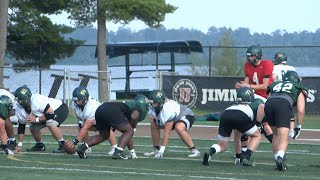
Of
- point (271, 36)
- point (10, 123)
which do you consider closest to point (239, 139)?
point (10, 123)

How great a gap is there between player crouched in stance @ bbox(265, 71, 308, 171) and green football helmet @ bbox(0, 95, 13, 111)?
15.6 feet

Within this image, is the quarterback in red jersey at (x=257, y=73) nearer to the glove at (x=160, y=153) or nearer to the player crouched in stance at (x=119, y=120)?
the glove at (x=160, y=153)

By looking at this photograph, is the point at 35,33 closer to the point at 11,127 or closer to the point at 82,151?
the point at 11,127

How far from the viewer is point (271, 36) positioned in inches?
2365

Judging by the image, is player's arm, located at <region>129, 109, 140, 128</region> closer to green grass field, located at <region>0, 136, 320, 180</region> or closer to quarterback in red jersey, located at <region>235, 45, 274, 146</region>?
green grass field, located at <region>0, 136, 320, 180</region>

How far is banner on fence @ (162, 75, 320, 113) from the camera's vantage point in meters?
32.1

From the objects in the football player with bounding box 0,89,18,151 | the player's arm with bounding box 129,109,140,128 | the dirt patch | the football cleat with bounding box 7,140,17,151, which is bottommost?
the dirt patch

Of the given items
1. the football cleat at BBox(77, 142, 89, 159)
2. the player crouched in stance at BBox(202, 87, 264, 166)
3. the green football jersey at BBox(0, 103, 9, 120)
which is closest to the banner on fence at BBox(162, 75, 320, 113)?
the green football jersey at BBox(0, 103, 9, 120)

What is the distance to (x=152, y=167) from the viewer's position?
15617 mm

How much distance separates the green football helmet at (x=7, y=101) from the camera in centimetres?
1780

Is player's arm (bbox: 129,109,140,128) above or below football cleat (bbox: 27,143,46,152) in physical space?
above

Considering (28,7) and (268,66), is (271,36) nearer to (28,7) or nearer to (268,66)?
(28,7)

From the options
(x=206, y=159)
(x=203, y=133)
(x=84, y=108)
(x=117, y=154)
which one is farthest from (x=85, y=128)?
(x=203, y=133)

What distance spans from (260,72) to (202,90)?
14136 mm
